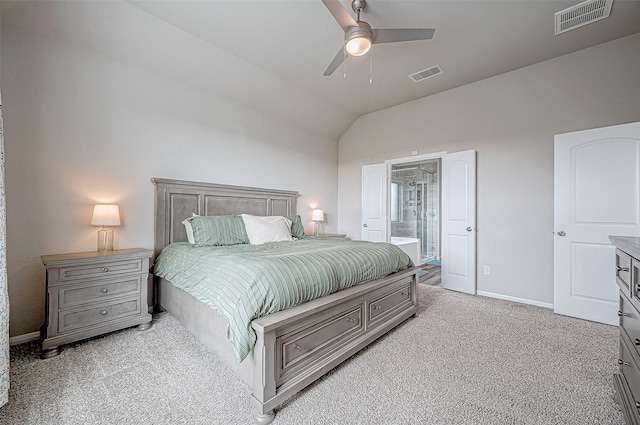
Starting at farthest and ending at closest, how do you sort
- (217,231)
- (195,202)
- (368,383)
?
(195,202) → (217,231) → (368,383)

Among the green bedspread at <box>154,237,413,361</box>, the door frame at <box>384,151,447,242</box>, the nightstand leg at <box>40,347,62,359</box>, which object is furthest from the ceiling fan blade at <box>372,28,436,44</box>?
the nightstand leg at <box>40,347,62,359</box>

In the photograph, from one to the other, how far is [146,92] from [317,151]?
2.88 metres

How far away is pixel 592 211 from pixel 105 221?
504 centimetres

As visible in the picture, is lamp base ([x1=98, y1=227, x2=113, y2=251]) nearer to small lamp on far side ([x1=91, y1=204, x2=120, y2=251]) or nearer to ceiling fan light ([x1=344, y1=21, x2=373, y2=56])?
small lamp on far side ([x1=91, y1=204, x2=120, y2=251])

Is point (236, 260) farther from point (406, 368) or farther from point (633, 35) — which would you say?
point (633, 35)

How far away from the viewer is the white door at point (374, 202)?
4.88 m

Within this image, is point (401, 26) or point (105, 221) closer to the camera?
point (105, 221)

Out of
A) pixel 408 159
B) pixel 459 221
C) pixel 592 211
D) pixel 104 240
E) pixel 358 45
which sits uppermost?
pixel 358 45

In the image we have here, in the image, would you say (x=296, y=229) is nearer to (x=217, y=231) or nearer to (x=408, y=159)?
(x=217, y=231)

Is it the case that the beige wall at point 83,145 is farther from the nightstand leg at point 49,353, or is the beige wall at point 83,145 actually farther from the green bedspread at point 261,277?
the green bedspread at point 261,277

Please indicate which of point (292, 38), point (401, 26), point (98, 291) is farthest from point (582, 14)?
point (98, 291)

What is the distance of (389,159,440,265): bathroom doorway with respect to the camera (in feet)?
22.3

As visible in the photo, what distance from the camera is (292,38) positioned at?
288cm

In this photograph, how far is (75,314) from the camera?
87.5 inches
